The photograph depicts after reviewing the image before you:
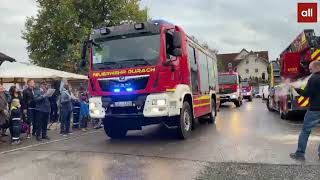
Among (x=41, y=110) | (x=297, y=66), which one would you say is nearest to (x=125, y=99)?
(x=41, y=110)

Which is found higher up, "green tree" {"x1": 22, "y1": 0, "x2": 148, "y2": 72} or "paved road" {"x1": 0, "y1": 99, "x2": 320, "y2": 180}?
"green tree" {"x1": 22, "y1": 0, "x2": 148, "y2": 72}

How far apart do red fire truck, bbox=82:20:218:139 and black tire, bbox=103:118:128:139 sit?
13 centimetres

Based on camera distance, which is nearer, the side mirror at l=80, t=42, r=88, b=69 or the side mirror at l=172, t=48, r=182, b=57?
the side mirror at l=172, t=48, r=182, b=57

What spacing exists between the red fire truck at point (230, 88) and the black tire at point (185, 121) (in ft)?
57.8

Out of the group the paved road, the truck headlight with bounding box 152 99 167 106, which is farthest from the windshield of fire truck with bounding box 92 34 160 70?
the paved road

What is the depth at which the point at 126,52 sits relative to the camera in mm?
11227

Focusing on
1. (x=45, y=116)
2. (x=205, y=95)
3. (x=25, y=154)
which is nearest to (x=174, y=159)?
(x=25, y=154)

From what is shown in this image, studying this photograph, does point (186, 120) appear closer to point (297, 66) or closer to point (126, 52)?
point (126, 52)

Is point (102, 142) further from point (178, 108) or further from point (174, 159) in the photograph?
point (174, 159)

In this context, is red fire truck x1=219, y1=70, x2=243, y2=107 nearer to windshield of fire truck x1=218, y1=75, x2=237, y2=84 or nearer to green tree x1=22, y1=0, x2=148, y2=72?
windshield of fire truck x1=218, y1=75, x2=237, y2=84

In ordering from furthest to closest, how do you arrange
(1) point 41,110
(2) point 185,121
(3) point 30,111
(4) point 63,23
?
(4) point 63,23 < (3) point 30,111 < (1) point 41,110 < (2) point 185,121

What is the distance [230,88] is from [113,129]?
18223 mm

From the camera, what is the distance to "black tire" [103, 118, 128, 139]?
12372 millimetres

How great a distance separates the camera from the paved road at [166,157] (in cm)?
743
